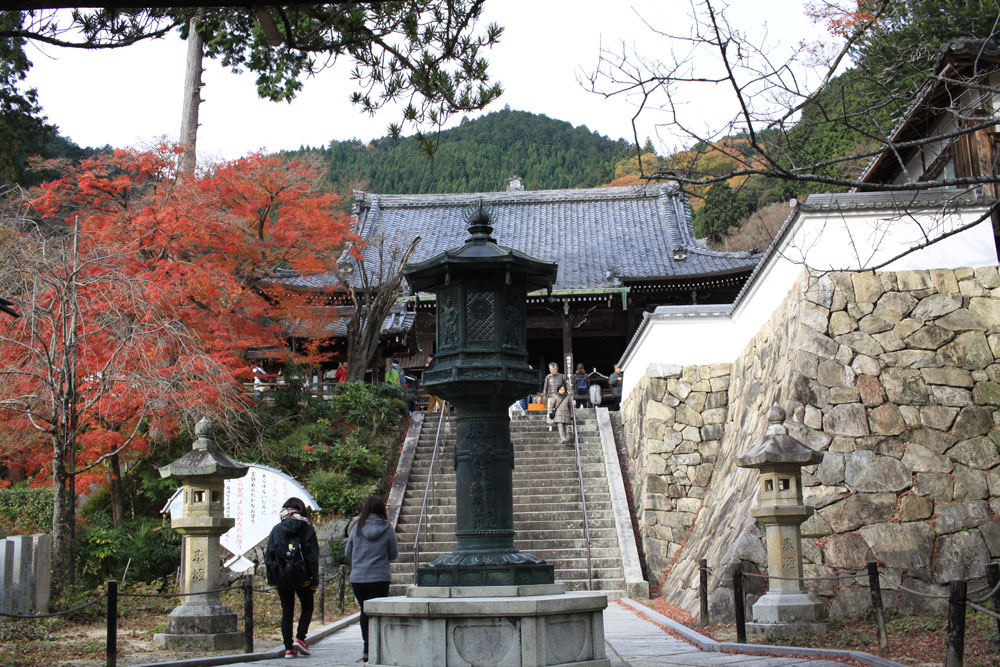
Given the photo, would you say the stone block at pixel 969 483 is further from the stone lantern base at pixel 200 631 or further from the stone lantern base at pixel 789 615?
the stone lantern base at pixel 200 631

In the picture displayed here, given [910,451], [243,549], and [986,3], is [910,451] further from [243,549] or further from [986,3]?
[243,549]

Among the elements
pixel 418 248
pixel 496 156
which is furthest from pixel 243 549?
pixel 496 156

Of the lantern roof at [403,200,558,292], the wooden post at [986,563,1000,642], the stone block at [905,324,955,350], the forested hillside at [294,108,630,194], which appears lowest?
the wooden post at [986,563,1000,642]

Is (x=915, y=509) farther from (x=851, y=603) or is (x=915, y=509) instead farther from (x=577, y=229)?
(x=577, y=229)

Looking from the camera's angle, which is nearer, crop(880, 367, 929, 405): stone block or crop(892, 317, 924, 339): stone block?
crop(880, 367, 929, 405): stone block

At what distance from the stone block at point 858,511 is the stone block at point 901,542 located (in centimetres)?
9

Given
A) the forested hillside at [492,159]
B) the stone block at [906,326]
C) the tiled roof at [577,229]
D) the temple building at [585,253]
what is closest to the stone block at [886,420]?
the stone block at [906,326]

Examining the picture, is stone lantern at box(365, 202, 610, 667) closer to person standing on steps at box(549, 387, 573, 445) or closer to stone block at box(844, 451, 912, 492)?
stone block at box(844, 451, 912, 492)

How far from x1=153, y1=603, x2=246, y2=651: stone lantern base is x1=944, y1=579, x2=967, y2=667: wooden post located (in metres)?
6.19

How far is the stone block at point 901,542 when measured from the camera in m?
9.12

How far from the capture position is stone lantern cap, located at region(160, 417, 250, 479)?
8.98 m

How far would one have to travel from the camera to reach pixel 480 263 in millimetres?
7012

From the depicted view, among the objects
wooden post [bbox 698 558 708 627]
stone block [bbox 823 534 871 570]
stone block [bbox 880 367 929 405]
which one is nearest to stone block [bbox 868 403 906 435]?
stone block [bbox 880 367 929 405]

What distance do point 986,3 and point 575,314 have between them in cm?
1428
